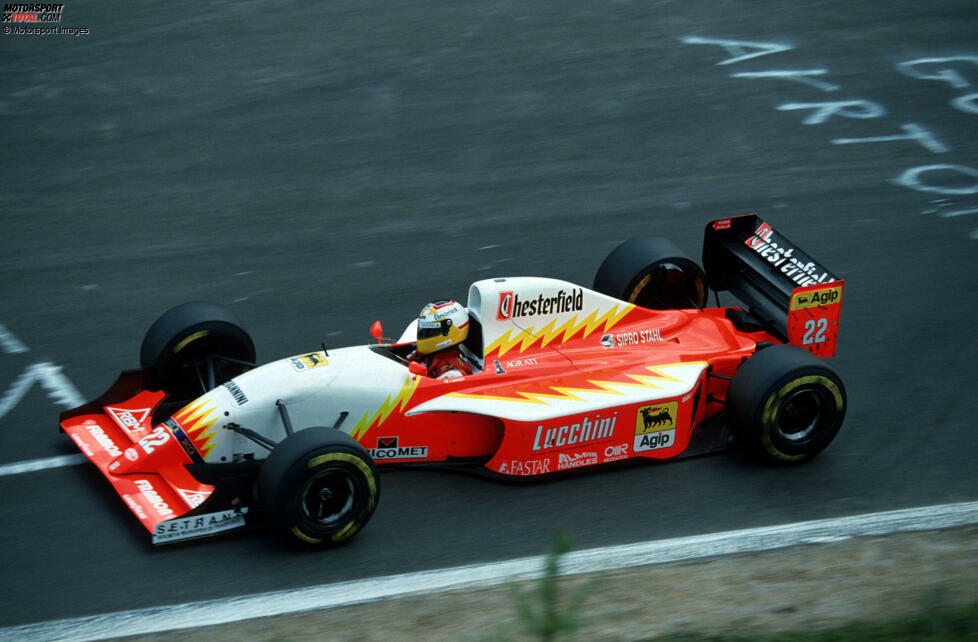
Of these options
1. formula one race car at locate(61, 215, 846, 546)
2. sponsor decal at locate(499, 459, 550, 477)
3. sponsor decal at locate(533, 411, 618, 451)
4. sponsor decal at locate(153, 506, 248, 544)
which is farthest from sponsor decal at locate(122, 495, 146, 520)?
sponsor decal at locate(533, 411, 618, 451)

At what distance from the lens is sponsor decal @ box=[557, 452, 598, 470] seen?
7980 millimetres

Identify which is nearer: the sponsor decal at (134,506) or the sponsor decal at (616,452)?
the sponsor decal at (134,506)

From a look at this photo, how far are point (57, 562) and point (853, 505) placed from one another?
5180 millimetres

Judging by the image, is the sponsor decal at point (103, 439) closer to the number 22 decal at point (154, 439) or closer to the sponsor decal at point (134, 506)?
the number 22 decal at point (154, 439)

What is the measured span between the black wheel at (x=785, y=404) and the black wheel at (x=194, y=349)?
366 centimetres

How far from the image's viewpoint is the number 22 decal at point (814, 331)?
873cm

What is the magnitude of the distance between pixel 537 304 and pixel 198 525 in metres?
2.93

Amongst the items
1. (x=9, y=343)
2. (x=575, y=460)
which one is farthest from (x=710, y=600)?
(x=9, y=343)

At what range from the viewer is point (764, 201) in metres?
12.5

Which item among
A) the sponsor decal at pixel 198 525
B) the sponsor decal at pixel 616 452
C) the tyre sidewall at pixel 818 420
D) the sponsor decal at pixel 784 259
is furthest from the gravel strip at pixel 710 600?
the sponsor decal at pixel 784 259

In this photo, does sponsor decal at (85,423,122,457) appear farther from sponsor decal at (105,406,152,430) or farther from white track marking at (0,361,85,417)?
white track marking at (0,361,85,417)

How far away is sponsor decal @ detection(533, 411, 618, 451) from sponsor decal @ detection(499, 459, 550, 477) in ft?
0.37

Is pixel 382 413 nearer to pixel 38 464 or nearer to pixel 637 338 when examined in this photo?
pixel 637 338

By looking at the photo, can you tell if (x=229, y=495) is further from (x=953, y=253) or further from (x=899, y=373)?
(x=953, y=253)
